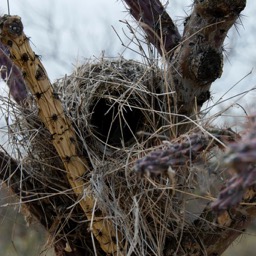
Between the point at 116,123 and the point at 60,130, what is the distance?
671mm

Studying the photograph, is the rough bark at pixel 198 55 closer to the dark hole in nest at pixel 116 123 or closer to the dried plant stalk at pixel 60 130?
the dark hole in nest at pixel 116 123

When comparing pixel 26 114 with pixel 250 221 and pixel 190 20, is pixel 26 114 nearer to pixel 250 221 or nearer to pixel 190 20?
pixel 190 20

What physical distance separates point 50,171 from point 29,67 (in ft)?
1.47

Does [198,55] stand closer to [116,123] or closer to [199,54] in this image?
[199,54]

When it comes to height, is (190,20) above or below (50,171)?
above

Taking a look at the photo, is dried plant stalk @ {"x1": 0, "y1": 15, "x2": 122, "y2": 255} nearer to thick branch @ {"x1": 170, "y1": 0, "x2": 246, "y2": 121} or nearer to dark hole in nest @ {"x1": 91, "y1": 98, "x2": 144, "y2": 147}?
dark hole in nest @ {"x1": 91, "y1": 98, "x2": 144, "y2": 147}

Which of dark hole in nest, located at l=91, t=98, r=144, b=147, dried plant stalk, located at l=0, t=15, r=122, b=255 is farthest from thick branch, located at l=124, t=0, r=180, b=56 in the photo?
dried plant stalk, located at l=0, t=15, r=122, b=255

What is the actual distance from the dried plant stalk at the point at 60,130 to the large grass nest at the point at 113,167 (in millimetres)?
30

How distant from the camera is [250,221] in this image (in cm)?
203

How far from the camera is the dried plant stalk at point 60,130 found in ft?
6.09

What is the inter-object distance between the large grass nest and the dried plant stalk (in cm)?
3

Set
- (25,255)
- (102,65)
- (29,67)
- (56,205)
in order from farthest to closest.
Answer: (25,255) < (102,65) < (56,205) < (29,67)

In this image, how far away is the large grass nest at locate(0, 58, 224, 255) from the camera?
6.41 feet

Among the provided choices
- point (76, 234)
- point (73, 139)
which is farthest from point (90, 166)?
point (76, 234)
